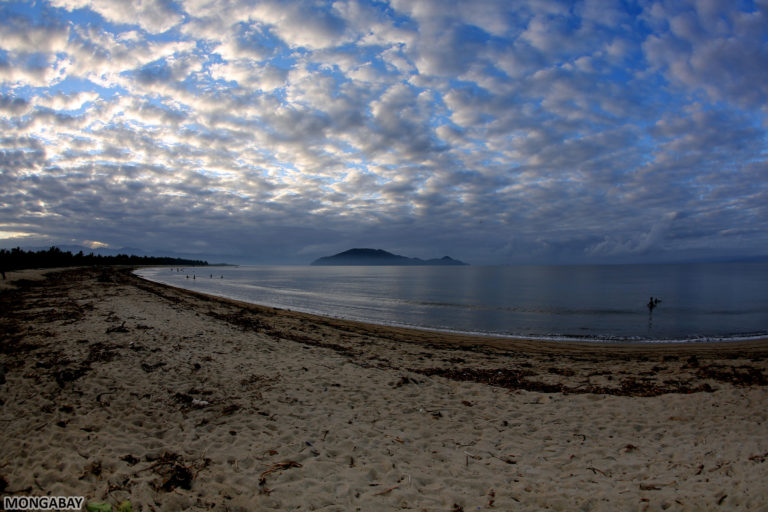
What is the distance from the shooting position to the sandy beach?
15.2 ft

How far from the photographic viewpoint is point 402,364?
40.5ft

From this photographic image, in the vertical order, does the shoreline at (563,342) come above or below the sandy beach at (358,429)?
below

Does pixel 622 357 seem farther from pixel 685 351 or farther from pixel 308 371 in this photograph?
pixel 308 371

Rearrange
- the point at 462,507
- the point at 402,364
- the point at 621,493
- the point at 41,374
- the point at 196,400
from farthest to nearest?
the point at 402,364 < the point at 41,374 < the point at 196,400 < the point at 621,493 < the point at 462,507

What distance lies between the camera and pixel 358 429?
6.67 metres

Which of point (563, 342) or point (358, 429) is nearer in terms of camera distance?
point (358, 429)

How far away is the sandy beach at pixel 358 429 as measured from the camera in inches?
182

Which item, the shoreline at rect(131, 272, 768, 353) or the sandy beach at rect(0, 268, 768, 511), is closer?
the sandy beach at rect(0, 268, 768, 511)

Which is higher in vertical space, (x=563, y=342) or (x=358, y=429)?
(x=358, y=429)

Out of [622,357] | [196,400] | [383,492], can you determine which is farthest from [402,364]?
[622,357]

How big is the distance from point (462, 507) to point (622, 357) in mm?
15085

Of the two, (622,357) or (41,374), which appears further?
(622,357)

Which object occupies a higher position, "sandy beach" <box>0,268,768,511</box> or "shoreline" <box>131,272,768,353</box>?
"sandy beach" <box>0,268,768,511</box>

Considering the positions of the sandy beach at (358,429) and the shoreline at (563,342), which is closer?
the sandy beach at (358,429)
